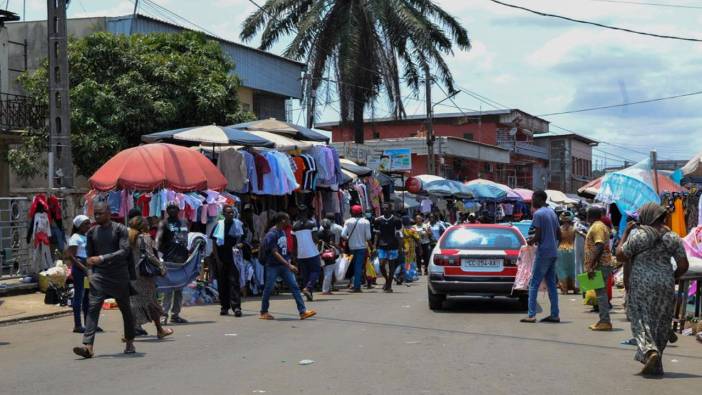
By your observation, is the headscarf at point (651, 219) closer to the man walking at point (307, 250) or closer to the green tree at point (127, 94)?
the man walking at point (307, 250)

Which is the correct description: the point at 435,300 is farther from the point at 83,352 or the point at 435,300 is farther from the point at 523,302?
the point at 83,352

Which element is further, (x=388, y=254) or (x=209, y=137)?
(x=388, y=254)

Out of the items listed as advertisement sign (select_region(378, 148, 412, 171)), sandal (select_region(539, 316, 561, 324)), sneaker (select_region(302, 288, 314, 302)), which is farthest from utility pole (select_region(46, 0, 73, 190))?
advertisement sign (select_region(378, 148, 412, 171))

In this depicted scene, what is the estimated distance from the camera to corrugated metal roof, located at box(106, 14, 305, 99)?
32.1 m

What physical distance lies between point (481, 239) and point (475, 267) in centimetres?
71

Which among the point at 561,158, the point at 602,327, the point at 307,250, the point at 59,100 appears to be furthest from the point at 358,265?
the point at 561,158

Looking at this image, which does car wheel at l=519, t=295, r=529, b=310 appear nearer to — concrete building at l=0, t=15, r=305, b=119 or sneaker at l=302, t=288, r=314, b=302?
sneaker at l=302, t=288, r=314, b=302

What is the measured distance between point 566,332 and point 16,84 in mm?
24482

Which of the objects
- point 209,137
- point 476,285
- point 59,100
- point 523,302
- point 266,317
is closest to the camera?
point 266,317

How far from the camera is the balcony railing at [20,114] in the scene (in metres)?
27.9

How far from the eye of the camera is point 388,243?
21.0 meters

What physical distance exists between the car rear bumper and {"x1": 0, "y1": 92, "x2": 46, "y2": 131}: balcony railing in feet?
55.3

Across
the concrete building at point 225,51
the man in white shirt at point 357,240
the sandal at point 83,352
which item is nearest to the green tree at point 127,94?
the concrete building at point 225,51

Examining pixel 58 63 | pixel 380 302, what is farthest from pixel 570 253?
pixel 58 63
